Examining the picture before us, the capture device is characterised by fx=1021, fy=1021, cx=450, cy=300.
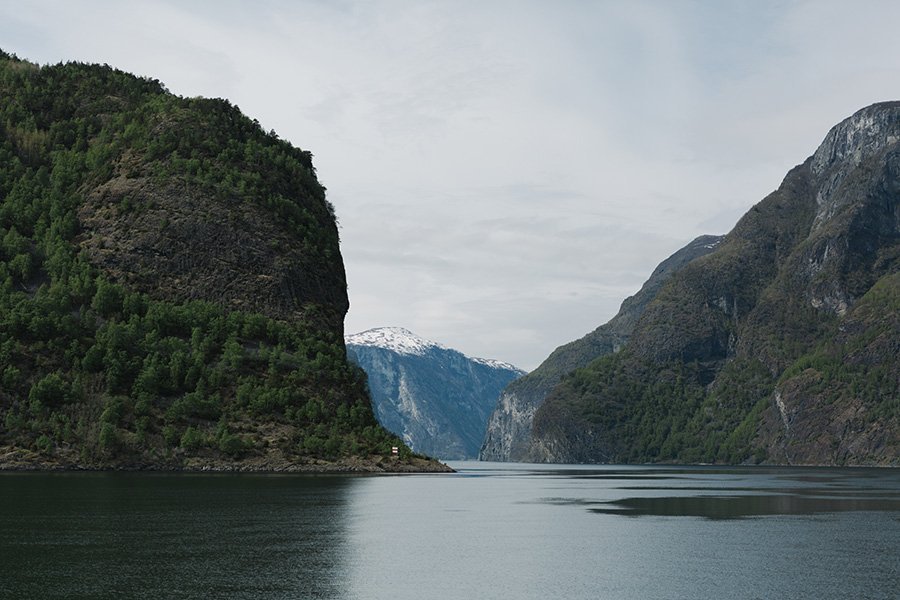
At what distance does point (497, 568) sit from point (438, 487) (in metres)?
80.6

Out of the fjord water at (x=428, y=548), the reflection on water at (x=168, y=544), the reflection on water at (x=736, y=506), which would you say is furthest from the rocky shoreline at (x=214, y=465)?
the reflection on water at (x=736, y=506)

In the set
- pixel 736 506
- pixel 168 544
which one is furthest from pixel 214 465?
pixel 168 544

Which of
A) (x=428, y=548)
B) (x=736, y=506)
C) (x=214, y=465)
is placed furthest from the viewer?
(x=214, y=465)

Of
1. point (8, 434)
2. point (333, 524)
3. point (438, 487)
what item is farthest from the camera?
point (8, 434)

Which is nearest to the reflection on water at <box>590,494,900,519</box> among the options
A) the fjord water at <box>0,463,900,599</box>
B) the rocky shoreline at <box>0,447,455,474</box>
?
the fjord water at <box>0,463,900,599</box>

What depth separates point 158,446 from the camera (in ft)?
533

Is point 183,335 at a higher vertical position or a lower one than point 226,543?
higher

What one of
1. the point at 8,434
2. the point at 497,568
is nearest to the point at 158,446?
the point at 8,434

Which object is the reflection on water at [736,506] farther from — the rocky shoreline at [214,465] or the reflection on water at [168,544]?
the rocky shoreline at [214,465]

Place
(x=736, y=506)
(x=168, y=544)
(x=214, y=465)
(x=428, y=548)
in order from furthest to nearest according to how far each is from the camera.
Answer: (x=214, y=465)
(x=736, y=506)
(x=428, y=548)
(x=168, y=544)

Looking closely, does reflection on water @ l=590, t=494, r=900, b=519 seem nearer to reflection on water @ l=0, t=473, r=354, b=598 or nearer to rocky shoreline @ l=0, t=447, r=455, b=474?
reflection on water @ l=0, t=473, r=354, b=598

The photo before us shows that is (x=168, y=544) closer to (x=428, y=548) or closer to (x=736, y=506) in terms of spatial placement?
(x=428, y=548)

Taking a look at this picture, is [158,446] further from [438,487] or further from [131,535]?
[131,535]

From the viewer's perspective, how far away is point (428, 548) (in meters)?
55.0
